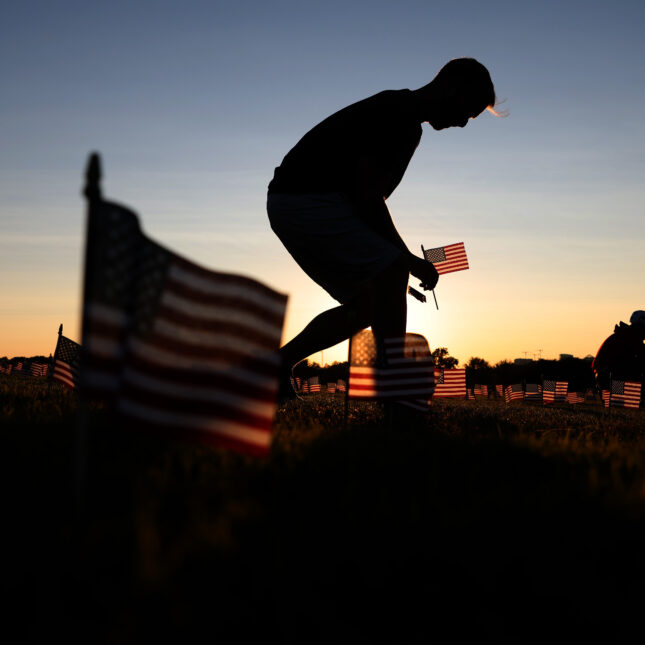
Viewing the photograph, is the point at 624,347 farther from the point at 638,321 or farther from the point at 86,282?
the point at 86,282

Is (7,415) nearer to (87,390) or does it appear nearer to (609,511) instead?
(87,390)

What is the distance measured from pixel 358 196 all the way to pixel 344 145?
0.37m

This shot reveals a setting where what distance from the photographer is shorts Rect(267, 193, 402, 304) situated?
16.2 ft

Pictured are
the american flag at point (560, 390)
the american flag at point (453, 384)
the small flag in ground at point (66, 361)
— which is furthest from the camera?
the american flag at point (560, 390)

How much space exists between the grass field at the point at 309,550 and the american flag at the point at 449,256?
17080 mm

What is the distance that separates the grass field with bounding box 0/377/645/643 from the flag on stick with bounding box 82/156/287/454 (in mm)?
300

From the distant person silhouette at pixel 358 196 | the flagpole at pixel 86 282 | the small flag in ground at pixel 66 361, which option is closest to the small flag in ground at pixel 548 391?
the small flag in ground at pixel 66 361

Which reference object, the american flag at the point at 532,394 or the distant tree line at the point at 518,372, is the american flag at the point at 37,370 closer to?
the american flag at the point at 532,394

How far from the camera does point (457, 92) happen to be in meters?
5.33

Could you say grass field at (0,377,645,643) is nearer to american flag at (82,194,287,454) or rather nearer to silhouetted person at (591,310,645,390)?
american flag at (82,194,287,454)

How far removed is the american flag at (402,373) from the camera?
19.2 ft

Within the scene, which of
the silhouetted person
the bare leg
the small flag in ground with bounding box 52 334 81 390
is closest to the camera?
the bare leg

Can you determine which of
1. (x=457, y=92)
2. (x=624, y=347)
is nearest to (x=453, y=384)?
(x=624, y=347)

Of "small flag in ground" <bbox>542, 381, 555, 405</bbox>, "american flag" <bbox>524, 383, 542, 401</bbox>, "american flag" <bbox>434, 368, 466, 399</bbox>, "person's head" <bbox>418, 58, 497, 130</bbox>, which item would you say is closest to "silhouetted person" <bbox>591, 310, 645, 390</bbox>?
"american flag" <bbox>434, 368, 466, 399</bbox>
